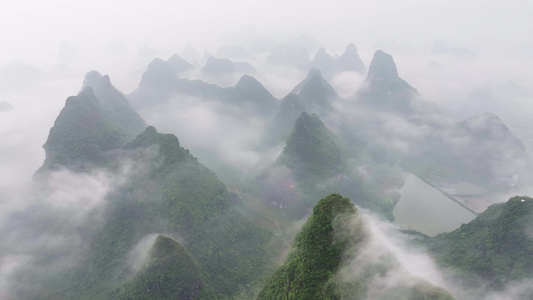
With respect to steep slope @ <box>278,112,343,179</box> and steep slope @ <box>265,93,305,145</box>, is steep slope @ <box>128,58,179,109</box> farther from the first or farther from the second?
steep slope @ <box>278,112,343,179</box>

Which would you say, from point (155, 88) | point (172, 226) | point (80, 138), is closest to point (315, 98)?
point (155, 88)

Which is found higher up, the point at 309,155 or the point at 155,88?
the point at 155,88

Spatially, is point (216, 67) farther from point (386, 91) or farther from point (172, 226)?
point (172, 226)

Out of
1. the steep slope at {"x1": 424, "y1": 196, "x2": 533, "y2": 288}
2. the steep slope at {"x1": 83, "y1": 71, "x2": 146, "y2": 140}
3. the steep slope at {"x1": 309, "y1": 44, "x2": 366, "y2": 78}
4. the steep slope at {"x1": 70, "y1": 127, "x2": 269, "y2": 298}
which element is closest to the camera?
the steep slope at {"x1": 424, "y1": 196, "x2": 533, "y2": 288}

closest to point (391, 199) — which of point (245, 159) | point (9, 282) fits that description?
point (245, 159)

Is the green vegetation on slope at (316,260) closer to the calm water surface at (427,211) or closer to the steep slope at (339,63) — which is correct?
the calm water surface at (427,211)

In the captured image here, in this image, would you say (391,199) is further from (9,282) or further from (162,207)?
(9,282)

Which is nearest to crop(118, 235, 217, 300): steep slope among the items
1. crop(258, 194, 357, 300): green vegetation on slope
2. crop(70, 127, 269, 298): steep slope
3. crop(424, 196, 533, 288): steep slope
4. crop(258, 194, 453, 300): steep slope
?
crop(70, 127, 269, 298): steep slope
